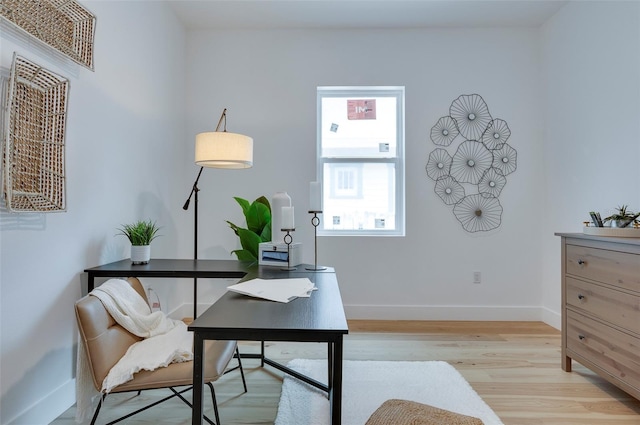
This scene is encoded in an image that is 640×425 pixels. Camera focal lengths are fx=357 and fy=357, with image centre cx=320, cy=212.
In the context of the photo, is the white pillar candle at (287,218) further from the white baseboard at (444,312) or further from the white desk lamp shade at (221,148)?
the white baseboard at (444,312)

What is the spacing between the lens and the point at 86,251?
198cm

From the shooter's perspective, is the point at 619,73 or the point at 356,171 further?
the point at 356,171

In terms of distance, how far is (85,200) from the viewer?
6.48 feet

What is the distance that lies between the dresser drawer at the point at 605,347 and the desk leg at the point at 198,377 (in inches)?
81.4

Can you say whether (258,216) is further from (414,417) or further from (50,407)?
(414,417)

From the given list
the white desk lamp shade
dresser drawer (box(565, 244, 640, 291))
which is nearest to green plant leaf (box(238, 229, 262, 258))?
the white desk lamp shade

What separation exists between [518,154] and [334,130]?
1.74m

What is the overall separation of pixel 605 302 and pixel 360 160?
214 centimetres

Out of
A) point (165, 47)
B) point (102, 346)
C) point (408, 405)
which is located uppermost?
point (165, 47)

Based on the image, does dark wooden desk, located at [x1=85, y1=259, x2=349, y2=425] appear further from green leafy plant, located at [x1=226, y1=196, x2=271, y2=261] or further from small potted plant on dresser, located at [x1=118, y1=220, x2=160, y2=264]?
green leafy plant, located at [x1=226, y1=196, x2=271, y2=261]

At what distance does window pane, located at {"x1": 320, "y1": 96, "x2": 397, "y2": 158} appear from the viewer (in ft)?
11.4

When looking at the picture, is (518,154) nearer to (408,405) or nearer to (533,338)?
(533,338)

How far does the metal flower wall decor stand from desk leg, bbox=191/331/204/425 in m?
2.76

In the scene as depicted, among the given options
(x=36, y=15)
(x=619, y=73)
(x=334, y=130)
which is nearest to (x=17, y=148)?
(x=36, y=15)
